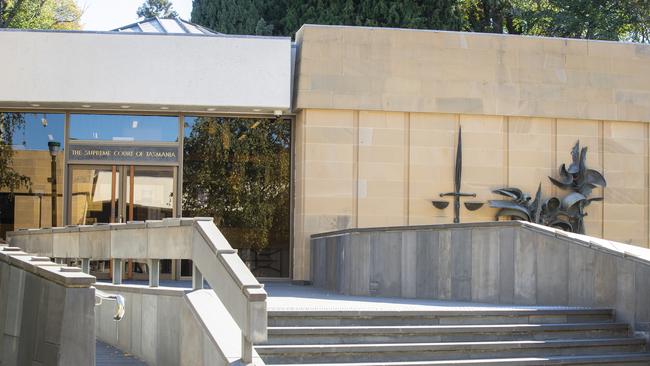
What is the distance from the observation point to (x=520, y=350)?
10.5 meters

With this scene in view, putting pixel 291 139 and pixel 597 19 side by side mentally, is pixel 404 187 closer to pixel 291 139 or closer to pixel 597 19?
pixel 291 139

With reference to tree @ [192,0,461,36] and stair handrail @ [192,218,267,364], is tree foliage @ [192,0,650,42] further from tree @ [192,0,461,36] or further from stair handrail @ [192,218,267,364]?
stair handrail @ [192,218,267,364]

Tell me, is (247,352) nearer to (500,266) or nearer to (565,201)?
(500,266)

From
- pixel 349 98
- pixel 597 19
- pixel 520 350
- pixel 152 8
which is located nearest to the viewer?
pixel 520 350

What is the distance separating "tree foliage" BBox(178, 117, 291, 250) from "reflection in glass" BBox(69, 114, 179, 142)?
50 centimetres

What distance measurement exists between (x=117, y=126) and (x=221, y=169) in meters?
2.37

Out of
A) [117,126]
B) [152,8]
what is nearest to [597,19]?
[117,126]

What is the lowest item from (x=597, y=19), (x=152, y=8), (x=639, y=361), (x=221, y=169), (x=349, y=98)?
(x=639, y=361)

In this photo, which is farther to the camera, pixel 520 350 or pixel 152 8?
pixel 152 8

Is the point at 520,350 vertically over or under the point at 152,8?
under

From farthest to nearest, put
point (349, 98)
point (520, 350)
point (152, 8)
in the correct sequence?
point (152, 8) → point (349, 98) → point (520, 350)

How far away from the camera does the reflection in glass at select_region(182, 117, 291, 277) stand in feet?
68.9

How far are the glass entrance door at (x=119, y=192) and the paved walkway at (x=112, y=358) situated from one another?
9.07 m

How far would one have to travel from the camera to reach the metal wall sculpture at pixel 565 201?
2067 cm
